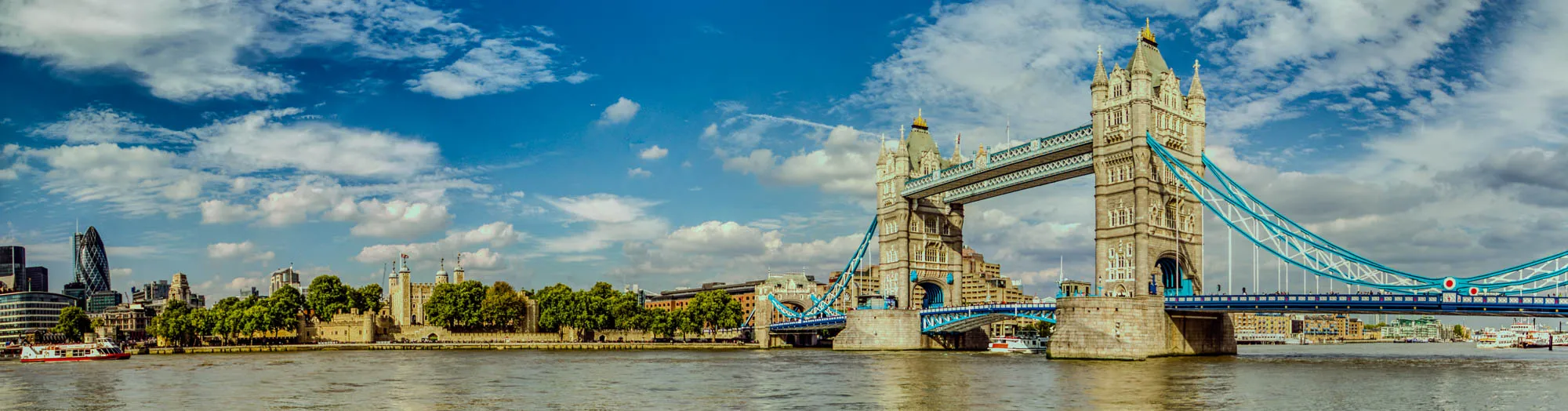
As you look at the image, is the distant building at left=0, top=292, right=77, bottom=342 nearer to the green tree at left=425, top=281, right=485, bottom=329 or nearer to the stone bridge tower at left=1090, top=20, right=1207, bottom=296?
the green tree at left=425, top=281, right=485, bottom=329

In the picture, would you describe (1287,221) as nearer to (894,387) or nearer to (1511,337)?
(894,387)

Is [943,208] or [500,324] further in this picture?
[500,324]

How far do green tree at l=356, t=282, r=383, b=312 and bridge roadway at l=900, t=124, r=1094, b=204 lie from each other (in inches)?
2760

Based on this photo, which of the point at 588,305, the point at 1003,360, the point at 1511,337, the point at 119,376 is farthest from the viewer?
the point at 1511,337

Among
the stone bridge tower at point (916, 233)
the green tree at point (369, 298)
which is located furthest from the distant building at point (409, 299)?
the stone bridge tower at point (916, 233)

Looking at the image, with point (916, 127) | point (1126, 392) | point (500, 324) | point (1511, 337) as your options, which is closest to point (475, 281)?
point (500, 324)

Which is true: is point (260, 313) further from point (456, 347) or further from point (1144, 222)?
point (1144, 222)

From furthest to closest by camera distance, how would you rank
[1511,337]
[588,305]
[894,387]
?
[1511,337] < [588,305] < [894,387]

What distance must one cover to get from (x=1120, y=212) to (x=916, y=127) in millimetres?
37332

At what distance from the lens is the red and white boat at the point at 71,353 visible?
90.6m

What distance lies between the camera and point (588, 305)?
128750 millimetres

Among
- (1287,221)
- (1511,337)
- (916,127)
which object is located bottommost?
(1511,337)

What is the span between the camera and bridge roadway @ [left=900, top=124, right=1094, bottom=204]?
83.8m

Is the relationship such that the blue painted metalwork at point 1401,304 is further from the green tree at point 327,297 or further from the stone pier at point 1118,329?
the green tree at point 327,297
